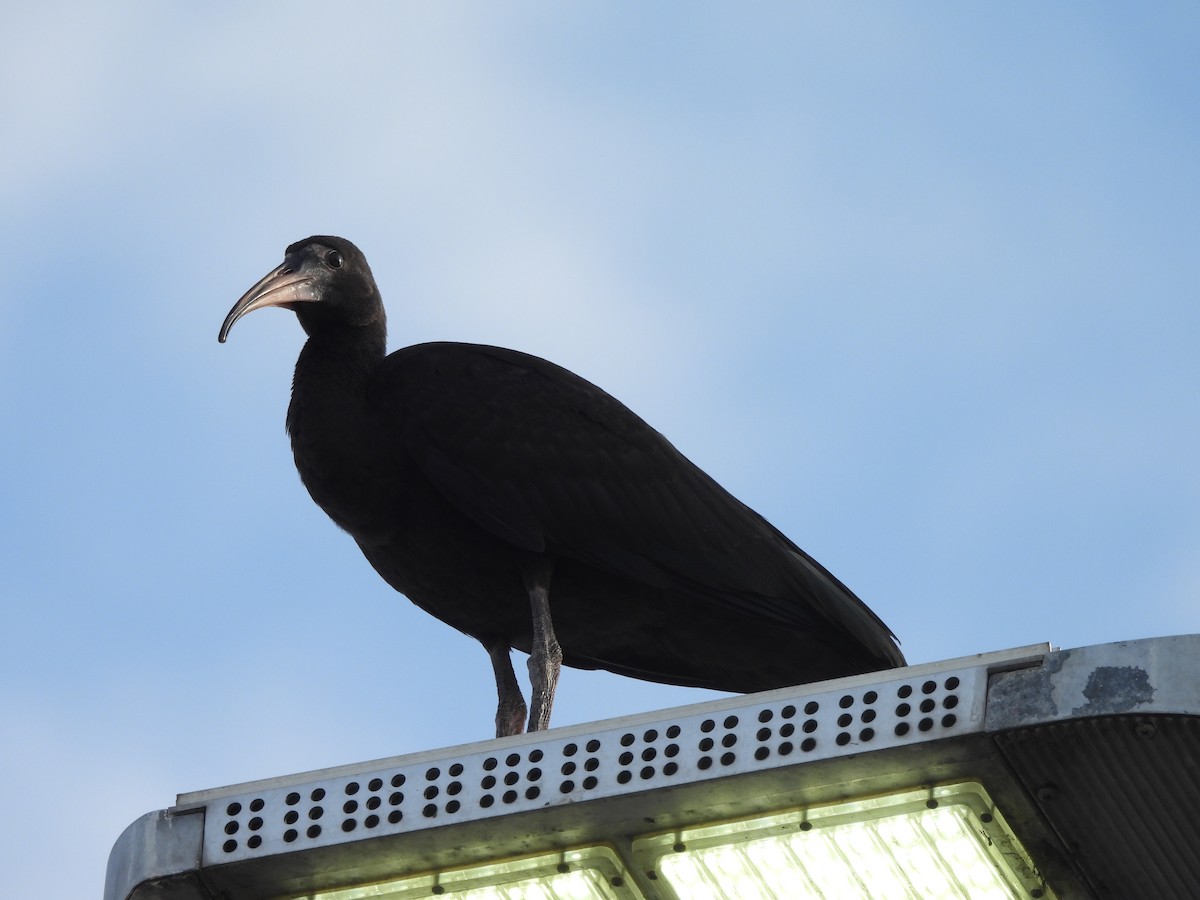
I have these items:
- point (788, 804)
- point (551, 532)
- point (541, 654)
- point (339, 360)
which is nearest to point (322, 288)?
point (339, 360)

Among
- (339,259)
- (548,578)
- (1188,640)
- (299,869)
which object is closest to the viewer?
(1188,640)

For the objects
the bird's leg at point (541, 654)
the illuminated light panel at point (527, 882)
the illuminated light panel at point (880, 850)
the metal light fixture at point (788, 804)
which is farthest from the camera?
the bird's leg at point (541, 654)

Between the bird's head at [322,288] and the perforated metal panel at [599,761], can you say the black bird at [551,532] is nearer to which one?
the bird's head at [322,288]

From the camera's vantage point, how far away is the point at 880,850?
296 centimetres

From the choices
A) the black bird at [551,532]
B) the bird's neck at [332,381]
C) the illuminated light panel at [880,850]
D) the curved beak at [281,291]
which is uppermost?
the curved beak at [281,291]

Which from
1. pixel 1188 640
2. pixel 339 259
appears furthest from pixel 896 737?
pixel 339 259

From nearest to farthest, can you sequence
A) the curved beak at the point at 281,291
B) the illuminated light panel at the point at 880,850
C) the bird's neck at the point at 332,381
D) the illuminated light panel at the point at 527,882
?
the illuminated light panel at the point at 880,850 < the illuminated light panel at the point at 527,882 < the bird's neck at the point at 332,381 < the curved beak at the point at 281,291

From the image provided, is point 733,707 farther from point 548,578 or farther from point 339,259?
point 339,259

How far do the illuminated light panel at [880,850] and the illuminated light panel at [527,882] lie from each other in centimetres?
11

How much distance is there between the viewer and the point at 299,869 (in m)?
3.12

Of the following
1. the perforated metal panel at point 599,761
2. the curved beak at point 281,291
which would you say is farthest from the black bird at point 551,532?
the perforated metal panel at point 599,761

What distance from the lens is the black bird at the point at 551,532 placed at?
5738 millimetres

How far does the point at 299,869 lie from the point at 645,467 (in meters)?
3.00

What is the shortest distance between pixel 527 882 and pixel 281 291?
368 cm
